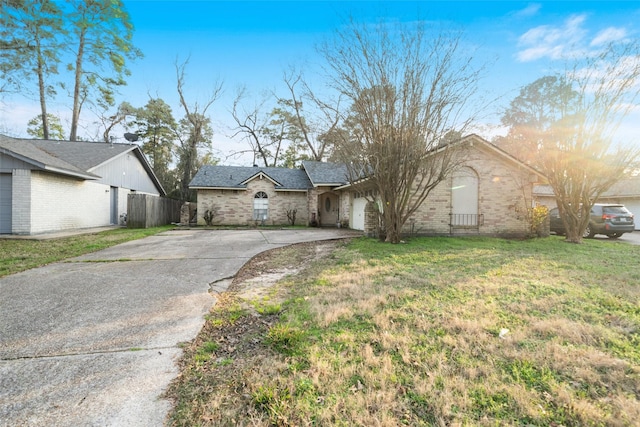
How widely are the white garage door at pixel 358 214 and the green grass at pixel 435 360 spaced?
9.85 m

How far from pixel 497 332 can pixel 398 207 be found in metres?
6.58

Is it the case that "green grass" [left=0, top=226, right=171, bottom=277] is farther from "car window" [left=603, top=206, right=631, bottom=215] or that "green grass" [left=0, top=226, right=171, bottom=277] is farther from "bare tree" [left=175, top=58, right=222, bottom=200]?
"car window" [left=603, top=206, right=631, bottom=215]

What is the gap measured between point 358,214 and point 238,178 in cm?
898

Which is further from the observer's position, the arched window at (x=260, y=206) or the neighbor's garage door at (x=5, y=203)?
the arched window at (x=260, y=206)

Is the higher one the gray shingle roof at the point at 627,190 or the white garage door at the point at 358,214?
the gray shingle roof at the point at 627,190

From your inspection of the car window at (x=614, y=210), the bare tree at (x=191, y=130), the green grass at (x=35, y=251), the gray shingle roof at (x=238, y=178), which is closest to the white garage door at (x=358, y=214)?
the gray shingle roof at (x=238, y=178)

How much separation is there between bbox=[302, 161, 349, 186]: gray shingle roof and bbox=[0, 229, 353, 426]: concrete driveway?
40.7 ft

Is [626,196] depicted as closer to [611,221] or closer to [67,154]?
[611,221]

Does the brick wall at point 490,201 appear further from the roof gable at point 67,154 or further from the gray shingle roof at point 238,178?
the roof gable at point 67,154

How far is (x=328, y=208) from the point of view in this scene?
19.9 metres

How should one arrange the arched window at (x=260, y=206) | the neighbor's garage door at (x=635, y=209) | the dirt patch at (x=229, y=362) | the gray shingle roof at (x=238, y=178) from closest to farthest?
the dirt patch at (x=229, y=362) → the neighbor's garage door at (x=635, y=209) → the gray shingle roof at (x=238, y=178) → the arched window at (x=260, y=206)

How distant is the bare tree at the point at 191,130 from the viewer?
86.2 ft

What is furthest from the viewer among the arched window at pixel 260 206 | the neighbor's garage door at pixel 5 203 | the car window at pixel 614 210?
the arched window at pixel 260 206

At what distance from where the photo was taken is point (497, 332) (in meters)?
2.99
